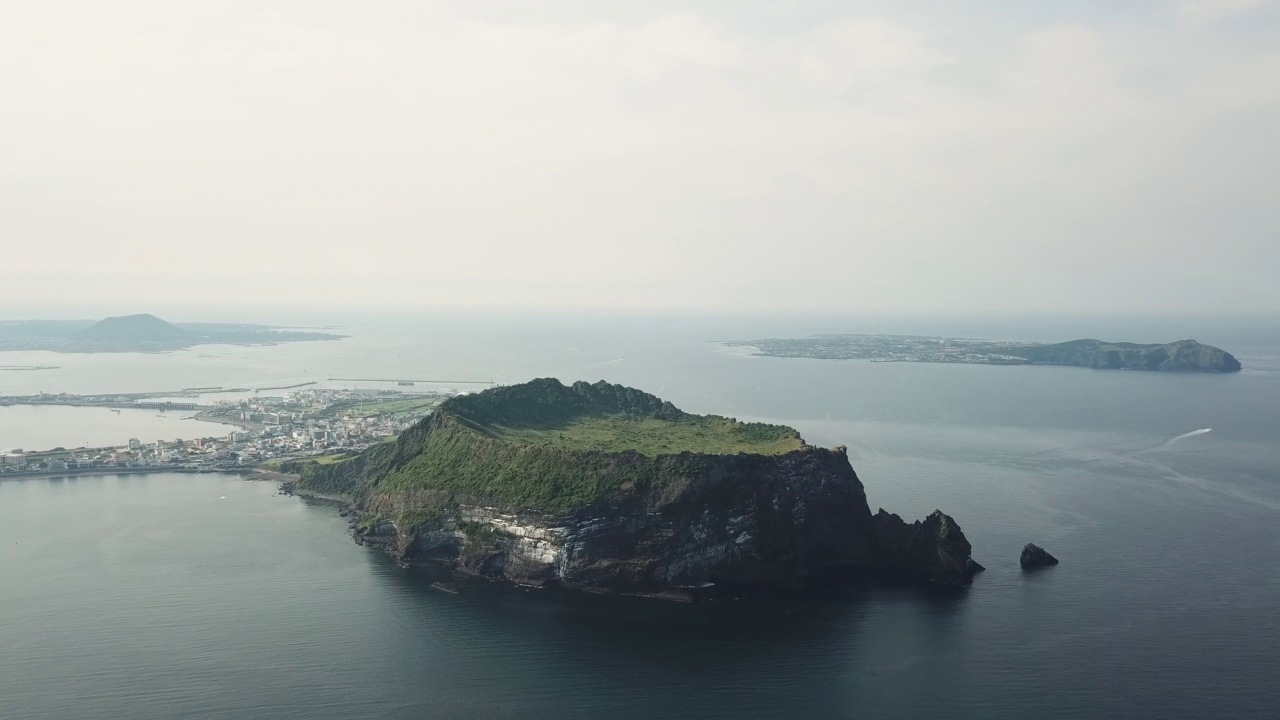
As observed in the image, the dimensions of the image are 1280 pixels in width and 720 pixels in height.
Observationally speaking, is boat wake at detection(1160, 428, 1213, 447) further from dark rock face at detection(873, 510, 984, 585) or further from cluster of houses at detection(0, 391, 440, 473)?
cluster of houses at detection(0, 391, 440, 473)

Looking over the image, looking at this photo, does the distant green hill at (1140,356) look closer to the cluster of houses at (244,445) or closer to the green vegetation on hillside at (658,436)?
the green vegetation on hillside at (658,436)

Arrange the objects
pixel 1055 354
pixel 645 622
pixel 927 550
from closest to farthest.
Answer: pixel 645 622 < pixel 927 550 < pixel 1055 354

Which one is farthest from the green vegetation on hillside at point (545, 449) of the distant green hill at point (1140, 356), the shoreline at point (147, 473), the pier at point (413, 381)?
the distant green hill at point (1140, 356)

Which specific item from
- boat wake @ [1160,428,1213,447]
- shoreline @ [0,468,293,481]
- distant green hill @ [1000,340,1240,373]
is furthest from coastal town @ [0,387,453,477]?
distant green hill @ [1000,340,1240,373]

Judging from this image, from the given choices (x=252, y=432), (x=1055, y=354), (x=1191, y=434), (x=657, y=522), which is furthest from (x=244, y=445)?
(x=1055, y=354)

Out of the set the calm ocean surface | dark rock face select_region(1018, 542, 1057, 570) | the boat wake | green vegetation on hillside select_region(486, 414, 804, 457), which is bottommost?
the calm ocean surface

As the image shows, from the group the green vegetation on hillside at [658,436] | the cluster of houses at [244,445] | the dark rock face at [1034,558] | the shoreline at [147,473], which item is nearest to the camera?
the dark rock face at [1034,558]

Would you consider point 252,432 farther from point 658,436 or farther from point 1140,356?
point 1140,356
